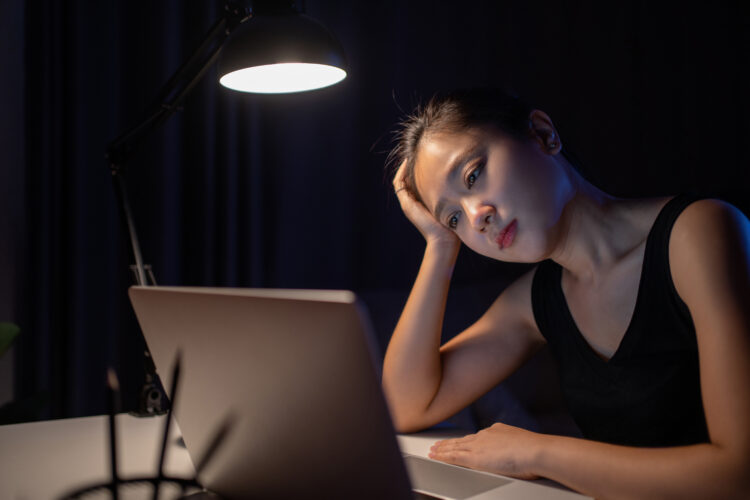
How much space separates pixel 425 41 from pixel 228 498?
1.89 metres

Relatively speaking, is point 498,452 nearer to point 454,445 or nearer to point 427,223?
point 454,445

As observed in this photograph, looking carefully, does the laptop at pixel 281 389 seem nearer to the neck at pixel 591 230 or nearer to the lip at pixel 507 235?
the lip at pixel 507 235

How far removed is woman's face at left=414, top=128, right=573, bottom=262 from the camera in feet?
3.11

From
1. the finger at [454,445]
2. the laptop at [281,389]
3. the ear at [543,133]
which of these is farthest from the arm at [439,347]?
the laptop at [281,389]

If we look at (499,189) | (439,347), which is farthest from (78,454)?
(499,189)

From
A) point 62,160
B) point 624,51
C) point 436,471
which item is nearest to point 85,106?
point 62,160

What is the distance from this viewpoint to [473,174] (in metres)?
0.96

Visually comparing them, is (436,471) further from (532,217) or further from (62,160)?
(62,160)

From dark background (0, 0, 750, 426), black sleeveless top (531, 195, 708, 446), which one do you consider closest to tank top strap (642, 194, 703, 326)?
black sleeveless top (531, 195, 708, 446)

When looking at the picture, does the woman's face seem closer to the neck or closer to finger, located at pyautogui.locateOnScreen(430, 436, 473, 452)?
the neck

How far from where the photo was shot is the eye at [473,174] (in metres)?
0.95

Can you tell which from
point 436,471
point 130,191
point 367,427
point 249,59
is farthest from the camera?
point 130,191

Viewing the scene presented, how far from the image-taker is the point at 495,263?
225 centimetres

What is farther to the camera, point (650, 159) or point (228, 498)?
point (650, 159)
